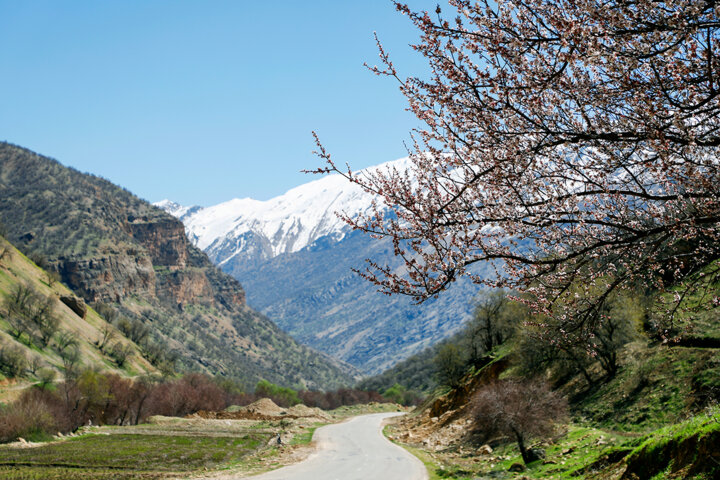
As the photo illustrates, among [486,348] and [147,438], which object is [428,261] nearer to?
[147,438]

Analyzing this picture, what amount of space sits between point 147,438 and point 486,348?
40.9 metres

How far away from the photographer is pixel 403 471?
27.2 metres

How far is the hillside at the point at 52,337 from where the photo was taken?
296 ft

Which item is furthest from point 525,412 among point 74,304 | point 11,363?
point 74,304

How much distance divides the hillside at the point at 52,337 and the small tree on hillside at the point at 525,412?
3359 inches

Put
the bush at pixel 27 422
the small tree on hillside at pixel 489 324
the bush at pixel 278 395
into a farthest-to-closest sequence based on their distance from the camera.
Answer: the bush at pixel 278 395 → the small tree on hillside at pixel 489 324 → the bush at pixel 27 422

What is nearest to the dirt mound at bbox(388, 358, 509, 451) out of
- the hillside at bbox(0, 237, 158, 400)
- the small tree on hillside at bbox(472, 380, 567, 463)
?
the small tree on hillside at bbox(472, 380, 567, 463)

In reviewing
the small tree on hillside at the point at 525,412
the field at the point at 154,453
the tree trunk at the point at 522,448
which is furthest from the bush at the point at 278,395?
the tree trunk at the point at 522,448

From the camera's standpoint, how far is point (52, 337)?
110875 millimetres

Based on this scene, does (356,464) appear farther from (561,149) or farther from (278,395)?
(278,395)

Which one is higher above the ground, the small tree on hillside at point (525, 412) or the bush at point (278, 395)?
the small tree on hillside at point (525, 412)

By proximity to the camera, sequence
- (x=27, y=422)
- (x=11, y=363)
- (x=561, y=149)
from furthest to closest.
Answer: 1. (x=11, y=363)
2. (x=27, y=422)
3. (x=561, y=149)

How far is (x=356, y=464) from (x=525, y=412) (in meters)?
11.5

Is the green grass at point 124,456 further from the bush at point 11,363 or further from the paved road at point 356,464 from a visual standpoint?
the bush at point 11,363
